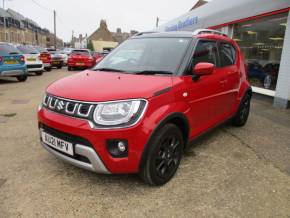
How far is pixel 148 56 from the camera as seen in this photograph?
134 inches

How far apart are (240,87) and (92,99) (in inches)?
124

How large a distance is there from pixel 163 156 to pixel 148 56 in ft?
4.65

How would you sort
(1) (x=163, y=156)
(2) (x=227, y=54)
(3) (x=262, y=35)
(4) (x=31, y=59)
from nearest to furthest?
1. (1) (x=163, y=156)
2. (2) (x=227, y=54)
3. (3) (x=262, y=35)
4. (4) (x=31, y=59)

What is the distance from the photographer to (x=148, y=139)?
97.0 inches

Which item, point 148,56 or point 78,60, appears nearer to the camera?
point 148,56

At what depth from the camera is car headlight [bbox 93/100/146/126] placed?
2.37m

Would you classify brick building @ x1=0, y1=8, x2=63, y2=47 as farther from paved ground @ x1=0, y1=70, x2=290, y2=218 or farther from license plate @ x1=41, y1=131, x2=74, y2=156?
license plate @ x1=41, y1=131, x2=74, y2=156

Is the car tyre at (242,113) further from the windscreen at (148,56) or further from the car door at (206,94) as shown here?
the windscreen at (148,56)

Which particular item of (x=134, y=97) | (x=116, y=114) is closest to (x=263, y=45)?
(x=134, y=97)

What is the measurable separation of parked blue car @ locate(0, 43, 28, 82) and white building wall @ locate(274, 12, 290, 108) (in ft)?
32.1

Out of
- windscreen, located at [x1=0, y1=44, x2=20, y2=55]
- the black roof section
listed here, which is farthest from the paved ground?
windscreen, located at [x1=0, y1=44, x2=20, y2=55]

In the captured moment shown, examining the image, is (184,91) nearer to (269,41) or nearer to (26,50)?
(269,41)

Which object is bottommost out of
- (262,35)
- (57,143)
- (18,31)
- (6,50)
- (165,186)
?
(165,186)

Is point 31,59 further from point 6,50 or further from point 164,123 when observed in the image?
point 164,123
